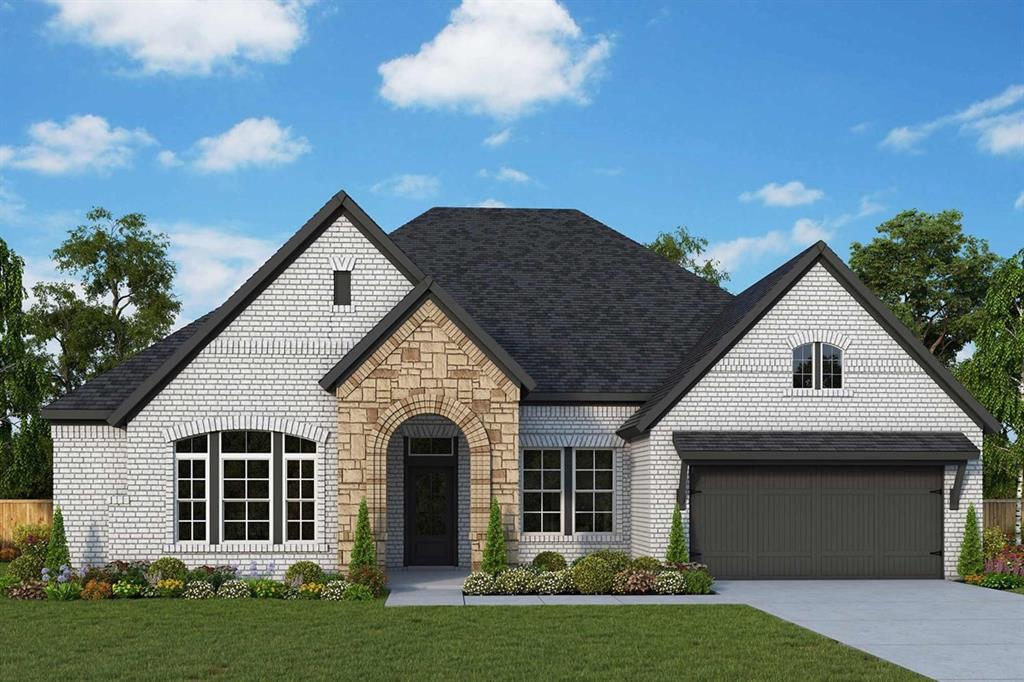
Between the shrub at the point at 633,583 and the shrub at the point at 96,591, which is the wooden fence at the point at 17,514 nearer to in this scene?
the shrub at the point at 96,591

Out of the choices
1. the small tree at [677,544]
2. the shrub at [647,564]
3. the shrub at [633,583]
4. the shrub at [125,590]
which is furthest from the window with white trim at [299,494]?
the small tree at [677,544]

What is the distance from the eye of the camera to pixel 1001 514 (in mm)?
29500

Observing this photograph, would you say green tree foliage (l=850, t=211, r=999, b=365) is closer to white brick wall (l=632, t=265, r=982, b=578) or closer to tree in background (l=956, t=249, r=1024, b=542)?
tree in background (l=956, t=249, r=1024, b=542)

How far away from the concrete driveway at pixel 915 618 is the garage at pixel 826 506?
66 cm

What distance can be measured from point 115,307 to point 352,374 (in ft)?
104

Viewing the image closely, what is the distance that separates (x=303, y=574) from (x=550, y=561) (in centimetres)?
505

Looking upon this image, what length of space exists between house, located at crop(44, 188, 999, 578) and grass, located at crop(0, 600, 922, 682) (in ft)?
12.1

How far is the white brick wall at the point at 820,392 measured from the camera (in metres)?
22.0

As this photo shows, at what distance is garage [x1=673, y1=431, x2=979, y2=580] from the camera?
844 inches

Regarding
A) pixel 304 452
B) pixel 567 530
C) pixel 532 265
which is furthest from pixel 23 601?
pixel 532 265

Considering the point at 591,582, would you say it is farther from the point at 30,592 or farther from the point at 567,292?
the point at 30,592

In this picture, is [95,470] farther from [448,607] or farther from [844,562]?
[844,562]

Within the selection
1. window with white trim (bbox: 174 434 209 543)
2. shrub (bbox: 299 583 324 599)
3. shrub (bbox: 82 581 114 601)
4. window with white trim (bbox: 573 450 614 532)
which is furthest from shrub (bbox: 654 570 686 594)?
shrub (bbox: 82 581 114 601)

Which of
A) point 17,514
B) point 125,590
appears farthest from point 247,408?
point 17,514
